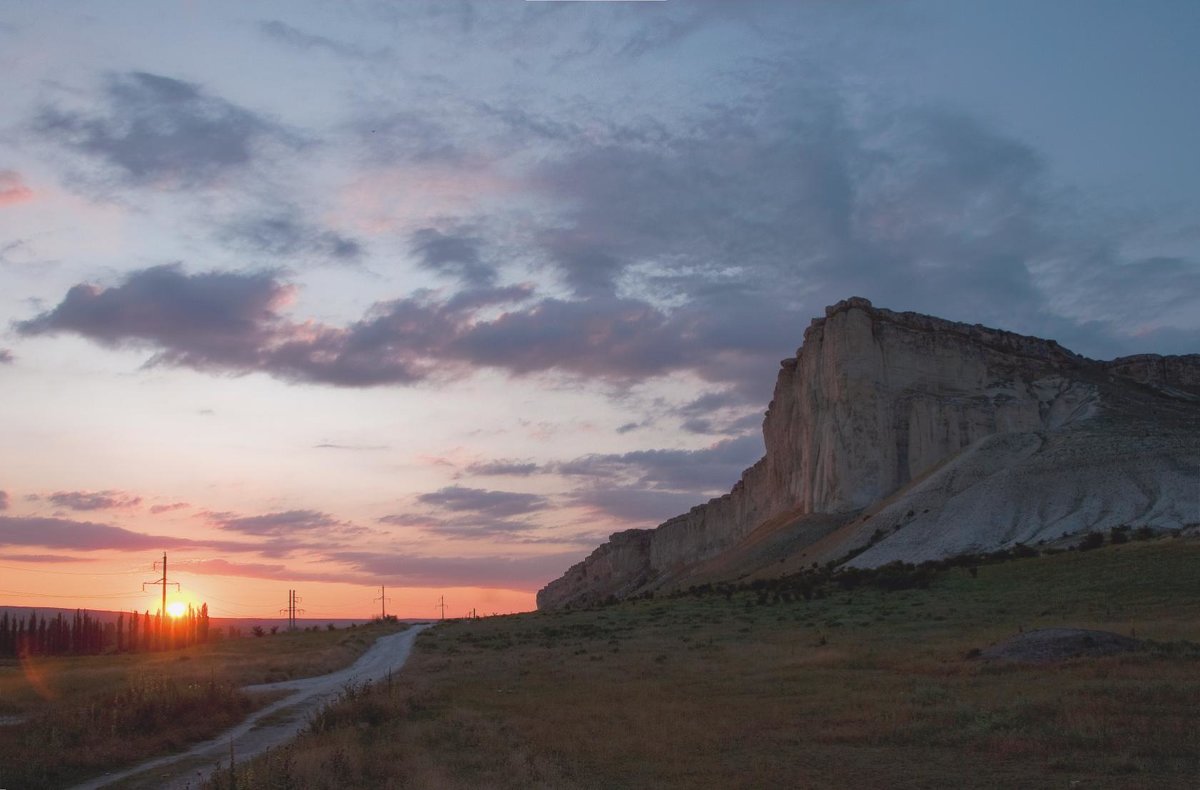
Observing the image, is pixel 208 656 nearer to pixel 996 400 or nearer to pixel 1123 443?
pixel 1123 443

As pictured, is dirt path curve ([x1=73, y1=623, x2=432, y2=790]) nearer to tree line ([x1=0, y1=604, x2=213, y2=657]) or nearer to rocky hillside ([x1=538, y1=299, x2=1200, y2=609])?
rocky hillside ([x1=538, y1=299, x2=1200, y2=609])

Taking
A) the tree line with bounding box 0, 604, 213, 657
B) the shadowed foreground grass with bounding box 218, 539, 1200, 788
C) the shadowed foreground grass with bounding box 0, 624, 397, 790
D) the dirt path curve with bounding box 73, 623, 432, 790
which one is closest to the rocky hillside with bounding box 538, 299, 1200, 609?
the shadowed foreground grass with bounding box 218, 539, 1200, 788

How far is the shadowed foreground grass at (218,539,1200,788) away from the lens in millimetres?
13523

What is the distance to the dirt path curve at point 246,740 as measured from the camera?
14.5 metres

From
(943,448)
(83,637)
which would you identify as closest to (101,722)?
(943,448)

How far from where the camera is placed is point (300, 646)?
4972cm

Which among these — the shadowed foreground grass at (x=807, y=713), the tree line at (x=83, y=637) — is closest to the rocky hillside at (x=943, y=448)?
the shadowed foreground grass at (x=807, y=713)

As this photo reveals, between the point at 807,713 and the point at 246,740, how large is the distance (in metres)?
10.4

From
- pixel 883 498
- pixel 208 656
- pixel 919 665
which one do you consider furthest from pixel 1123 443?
pixel 208 656

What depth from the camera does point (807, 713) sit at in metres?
18.9

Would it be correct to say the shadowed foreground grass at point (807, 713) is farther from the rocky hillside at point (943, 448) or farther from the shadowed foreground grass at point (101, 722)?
the rocky hillside at point (943, 448)

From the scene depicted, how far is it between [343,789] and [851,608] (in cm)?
3276

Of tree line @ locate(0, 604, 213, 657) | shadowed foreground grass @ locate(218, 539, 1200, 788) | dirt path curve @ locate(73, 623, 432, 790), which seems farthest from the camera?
tree line @ locate(0, 604, 213, 657)

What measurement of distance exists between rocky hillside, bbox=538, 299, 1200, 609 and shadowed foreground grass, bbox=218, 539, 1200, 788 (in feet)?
85.6
